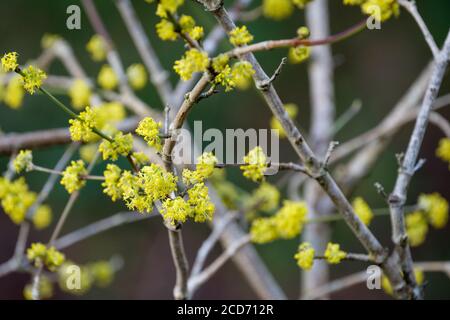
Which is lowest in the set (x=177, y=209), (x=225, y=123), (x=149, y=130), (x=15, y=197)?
(x=177, y=209)

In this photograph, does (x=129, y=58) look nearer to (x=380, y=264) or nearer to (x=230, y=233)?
(x=230, y=233)

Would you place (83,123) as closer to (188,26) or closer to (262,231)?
(188,26)

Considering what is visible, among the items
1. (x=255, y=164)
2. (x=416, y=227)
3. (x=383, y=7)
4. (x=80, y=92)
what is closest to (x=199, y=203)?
(x=255, y=164)

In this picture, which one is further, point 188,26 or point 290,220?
point 290,220

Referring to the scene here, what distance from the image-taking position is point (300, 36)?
0.74 m

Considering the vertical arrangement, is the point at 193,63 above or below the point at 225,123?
below

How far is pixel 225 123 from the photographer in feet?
11.3

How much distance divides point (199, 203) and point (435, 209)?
77cm

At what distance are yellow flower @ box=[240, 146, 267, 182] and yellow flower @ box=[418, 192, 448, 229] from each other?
0.63m

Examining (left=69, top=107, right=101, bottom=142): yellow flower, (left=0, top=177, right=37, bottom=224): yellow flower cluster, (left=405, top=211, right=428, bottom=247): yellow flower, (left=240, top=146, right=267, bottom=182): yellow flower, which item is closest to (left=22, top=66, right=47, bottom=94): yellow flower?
(left=69, top=107, right=101, bottom=142): yellow flower

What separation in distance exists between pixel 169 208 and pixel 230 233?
867 millimetres

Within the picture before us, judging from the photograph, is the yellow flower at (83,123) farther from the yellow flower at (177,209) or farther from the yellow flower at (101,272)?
the yellow flower at (101,272)
